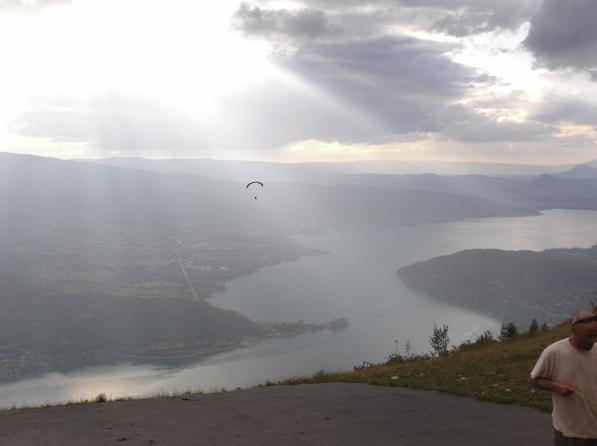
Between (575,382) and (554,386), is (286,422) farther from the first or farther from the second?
(575,382)

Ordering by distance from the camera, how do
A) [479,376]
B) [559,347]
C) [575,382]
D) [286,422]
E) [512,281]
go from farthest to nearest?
1. [512,281]
2. [479,376]
3. [286,422]
4. [559,347]
5. [575,382]

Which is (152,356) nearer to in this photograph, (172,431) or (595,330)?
(172,431)

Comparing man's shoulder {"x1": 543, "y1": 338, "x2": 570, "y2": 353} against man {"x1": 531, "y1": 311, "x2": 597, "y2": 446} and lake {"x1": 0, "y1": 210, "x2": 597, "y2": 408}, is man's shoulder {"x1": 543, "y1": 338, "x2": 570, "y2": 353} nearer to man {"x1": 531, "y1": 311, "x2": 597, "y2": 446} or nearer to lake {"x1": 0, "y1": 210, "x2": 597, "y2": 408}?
man {"x1": 531, "y1": 311, "x2": 597, "y2": 446}

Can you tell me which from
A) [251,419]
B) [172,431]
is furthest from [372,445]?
[172,431]

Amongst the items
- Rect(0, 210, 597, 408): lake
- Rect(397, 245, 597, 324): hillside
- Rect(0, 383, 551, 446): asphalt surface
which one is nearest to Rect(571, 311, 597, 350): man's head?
Rect(0, 383, 551, 446): asphalt surface

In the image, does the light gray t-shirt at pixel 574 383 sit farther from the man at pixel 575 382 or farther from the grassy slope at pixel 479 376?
the grassy slope at pixel 479 376

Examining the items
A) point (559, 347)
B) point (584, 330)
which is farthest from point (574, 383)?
point (584, 330)
